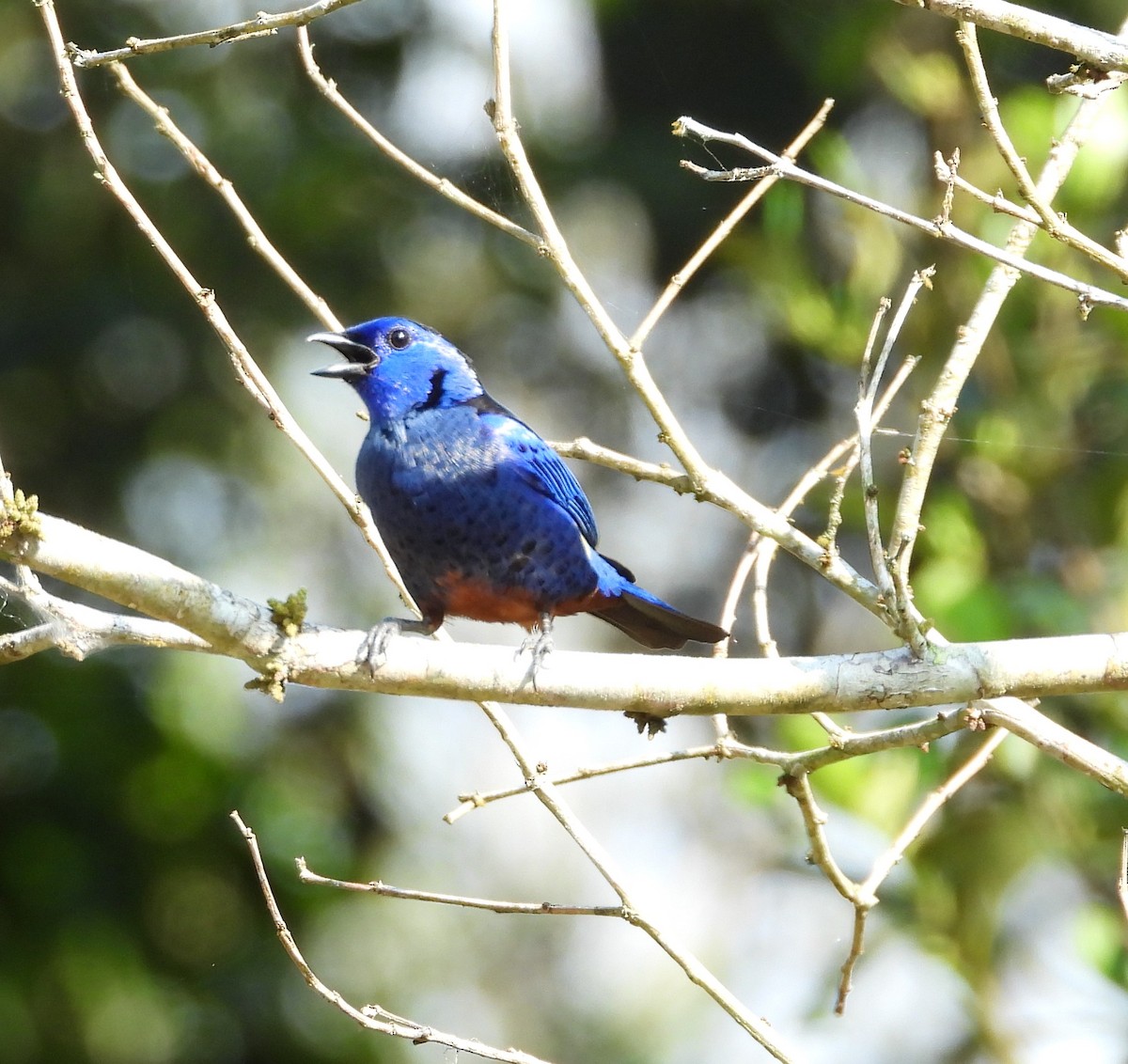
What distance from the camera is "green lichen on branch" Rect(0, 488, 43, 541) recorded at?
208cm

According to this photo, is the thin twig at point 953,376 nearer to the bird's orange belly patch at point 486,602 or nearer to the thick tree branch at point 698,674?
the thick tree branch at point 698,674

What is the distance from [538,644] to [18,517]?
103 cm

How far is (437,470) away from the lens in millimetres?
3670

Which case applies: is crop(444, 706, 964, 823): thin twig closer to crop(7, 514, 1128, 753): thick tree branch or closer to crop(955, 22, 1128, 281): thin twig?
crop(7, 514, 1128, 753): thick tree branch

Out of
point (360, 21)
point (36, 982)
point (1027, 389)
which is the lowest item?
point (36, 982)

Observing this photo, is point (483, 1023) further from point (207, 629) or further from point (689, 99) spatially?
point (207, 629)

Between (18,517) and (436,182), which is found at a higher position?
(436,182)

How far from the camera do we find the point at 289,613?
2.45 m

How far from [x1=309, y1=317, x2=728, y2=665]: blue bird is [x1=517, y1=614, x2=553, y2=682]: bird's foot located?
0.04ft

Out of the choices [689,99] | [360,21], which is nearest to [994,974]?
[689,99]

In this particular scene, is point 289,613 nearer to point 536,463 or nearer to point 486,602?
point 486,602

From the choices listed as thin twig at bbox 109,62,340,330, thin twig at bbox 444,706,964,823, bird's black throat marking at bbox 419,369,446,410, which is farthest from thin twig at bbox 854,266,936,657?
bird's black throat marking at bbox 419,369,446,410

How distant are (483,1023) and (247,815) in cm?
138

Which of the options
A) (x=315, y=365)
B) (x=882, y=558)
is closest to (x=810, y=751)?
(x=882, y=558)
